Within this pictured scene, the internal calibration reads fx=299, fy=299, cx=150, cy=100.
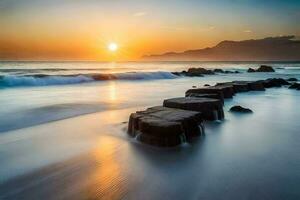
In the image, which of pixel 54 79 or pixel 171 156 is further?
pixel 54 79

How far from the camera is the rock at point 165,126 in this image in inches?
161

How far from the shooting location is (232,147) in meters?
4.25

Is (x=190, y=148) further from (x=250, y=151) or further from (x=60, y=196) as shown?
(x=60, y=196)

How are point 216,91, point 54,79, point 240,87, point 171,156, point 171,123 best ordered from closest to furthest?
point 171,156 < point 171,123 < point 216,91 < point 240,87 < point 54,79

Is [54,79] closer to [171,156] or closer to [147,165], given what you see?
[171,156]

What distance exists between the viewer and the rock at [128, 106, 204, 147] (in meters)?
4.09

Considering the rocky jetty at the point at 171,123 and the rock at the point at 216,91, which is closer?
the rocky jetty at the point at 171,123

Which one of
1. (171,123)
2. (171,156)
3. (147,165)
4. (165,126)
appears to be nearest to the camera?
(147,165)

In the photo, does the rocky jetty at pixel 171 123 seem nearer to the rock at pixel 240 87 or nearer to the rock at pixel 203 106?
the rock at pixel 203 106

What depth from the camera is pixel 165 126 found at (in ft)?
13.2

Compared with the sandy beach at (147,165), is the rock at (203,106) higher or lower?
higher

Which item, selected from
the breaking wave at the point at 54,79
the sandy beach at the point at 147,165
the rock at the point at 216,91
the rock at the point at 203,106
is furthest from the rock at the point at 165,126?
the breaking wave at the point at 54,79

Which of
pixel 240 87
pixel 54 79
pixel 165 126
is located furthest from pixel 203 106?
pixel 54 79

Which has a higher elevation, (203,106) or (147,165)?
(203,106)
